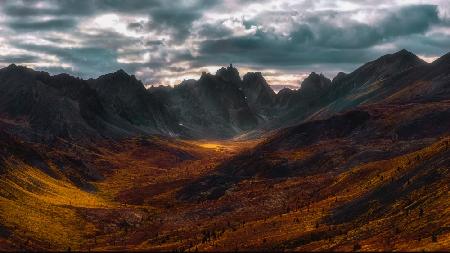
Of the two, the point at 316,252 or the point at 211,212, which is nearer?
the point at 316,252

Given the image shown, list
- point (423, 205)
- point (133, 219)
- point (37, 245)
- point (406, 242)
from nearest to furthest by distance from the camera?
point (406, 242) → point (423, 205) → point (37, 245) → point (133, 219)

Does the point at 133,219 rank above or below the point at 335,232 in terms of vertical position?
below

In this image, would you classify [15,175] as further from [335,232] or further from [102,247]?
[335,232]

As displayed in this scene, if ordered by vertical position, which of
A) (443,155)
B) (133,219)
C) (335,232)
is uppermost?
(443,155)

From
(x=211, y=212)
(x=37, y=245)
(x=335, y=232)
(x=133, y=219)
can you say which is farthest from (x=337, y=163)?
(x=37, y=245)

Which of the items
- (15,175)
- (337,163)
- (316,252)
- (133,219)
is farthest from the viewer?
(337,163)

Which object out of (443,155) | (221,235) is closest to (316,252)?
(221,235)
